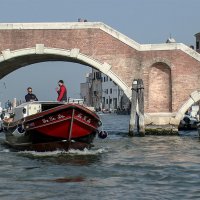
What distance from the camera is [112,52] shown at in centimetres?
2170

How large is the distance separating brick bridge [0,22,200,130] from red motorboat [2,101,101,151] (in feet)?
24.1

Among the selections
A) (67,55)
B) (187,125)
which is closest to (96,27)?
(67,55)

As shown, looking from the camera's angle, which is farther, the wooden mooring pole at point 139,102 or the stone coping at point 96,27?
the stone coping at point 96,27

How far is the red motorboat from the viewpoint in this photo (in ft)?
43.7

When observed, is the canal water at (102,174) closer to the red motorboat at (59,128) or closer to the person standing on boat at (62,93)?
the red motorboat at (59,128)

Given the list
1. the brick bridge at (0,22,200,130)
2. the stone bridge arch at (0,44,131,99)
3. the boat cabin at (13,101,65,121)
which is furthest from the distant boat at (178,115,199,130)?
the boat cabin at (13,101,65,121)

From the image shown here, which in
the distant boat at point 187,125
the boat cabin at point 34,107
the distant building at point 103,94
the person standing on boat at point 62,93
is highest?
the distant building at point 103,94

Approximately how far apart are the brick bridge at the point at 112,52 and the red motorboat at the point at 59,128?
7339 millimetres

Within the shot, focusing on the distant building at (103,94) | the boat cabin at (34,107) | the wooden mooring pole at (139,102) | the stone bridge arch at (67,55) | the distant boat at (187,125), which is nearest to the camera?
the boat cabin at (34,107)

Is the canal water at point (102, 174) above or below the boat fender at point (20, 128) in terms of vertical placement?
below

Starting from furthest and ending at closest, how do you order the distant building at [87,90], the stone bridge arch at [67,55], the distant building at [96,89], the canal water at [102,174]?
the distant building at [87,90] < the distant building at [96,89] < the stone bridge arch at [67,55] < the canal water at [102,174]

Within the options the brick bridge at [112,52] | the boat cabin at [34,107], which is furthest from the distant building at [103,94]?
the boat cabin at [34,107]

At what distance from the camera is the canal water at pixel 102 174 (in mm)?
8789

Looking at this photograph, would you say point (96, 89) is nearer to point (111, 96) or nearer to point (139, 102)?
point (111, 96)
